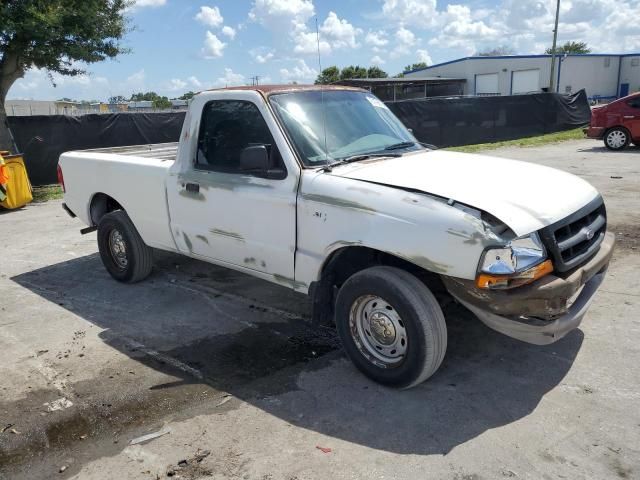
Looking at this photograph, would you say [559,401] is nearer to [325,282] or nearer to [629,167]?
[325,282]

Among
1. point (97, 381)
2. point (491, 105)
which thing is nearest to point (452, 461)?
point (97, 381)

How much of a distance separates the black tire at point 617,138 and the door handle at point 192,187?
15150mm

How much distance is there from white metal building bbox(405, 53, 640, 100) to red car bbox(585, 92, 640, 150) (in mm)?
38430

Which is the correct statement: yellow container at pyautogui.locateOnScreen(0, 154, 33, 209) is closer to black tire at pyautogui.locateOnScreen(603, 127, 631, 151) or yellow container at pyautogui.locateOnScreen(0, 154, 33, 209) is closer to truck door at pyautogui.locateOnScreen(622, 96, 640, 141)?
black tire at pyautogui.locateOnScreen(603, 127, 631, 151)

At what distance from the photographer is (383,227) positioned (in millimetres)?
3393

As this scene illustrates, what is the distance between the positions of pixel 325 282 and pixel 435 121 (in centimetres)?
1707

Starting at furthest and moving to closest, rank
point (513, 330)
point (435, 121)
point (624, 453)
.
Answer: point (435, 121) < point (513, 330) < point (624, 453)

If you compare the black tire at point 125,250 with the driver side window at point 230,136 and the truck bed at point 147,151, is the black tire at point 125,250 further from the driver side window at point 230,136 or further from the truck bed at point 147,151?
the driver side window at point 230,136

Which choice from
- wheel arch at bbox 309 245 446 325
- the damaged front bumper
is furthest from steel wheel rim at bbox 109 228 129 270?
the damaged front bumper

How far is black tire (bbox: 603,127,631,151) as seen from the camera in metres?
15.7

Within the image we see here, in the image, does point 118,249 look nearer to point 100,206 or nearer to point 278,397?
point 100,206

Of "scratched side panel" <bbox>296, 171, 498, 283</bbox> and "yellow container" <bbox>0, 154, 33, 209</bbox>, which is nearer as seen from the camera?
"scratched side panel" <bbox>296, 171, 498, 283</bbox>

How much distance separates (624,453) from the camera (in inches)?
114

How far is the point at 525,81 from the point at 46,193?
52.1 metres
